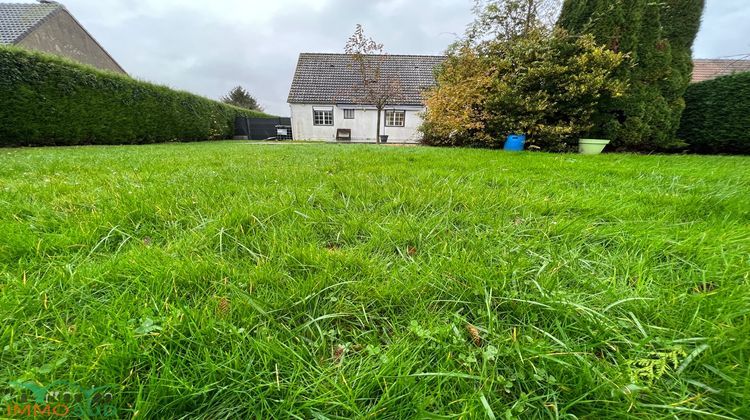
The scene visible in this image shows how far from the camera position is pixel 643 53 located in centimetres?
580

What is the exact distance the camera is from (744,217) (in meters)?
1.46

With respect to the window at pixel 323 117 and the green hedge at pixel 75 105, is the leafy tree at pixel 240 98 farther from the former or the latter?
the green hedge at pixel 75 105

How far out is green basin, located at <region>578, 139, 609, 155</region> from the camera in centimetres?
573

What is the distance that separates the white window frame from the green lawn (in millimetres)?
17107

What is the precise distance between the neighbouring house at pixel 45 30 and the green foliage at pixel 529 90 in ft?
69.7

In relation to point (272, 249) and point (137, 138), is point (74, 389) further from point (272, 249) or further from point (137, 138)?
point (137, 138)

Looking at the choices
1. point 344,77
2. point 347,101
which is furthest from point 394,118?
point 344,77

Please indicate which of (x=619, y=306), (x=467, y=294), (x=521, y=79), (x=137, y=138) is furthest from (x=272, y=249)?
(x=137, y=138)

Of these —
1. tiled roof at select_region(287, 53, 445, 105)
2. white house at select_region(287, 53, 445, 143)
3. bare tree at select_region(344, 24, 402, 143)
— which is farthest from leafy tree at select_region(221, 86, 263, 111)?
bare tree at select_region(344, 24, 402, 143)

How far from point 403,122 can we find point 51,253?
58.2 ft

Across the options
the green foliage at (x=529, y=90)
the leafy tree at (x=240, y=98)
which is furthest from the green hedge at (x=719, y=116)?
the leafy tree at (x=240, y=98)

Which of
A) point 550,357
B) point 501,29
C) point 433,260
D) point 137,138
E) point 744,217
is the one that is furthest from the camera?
point 137,138

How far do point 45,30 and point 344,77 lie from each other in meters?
17.1

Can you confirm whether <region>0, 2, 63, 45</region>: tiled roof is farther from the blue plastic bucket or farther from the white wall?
the blue plastic bucket
